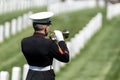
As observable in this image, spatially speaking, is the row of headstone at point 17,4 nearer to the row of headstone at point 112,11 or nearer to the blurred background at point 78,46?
the blurred background at point 78,46

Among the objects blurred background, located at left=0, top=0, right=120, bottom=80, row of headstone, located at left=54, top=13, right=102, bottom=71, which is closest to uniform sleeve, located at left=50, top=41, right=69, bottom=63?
blurred background, located at left=0, top=0, right=120, bottom=80

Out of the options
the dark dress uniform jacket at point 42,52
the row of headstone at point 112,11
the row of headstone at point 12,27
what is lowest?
the row of headstone at point 112,11

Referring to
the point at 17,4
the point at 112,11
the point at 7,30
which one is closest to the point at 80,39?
the point at 7,30

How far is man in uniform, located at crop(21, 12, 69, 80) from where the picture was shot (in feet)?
23.8

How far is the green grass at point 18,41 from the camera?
16.9 metres

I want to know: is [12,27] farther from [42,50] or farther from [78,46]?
[42,50]

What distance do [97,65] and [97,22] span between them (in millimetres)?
10273

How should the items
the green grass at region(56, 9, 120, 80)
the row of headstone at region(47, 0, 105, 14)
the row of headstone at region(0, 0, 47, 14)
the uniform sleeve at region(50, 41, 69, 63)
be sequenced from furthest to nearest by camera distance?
the row of headstone at region(47, 0, 105, 14)
the row of headstone at region(0, 0, 47, 14)
the green grass at region(56, 9, 120, 80)
the uniform sleeve at region(50, 41, 69, 63)

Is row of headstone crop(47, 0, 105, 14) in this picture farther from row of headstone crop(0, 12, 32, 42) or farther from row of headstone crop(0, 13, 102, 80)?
row of headstone crop(0, 12, 32, 42)

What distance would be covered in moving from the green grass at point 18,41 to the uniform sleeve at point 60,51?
834 centimetres

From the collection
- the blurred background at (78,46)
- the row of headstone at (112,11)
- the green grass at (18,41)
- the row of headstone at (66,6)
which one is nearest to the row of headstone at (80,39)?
the blurred background at (78,46)

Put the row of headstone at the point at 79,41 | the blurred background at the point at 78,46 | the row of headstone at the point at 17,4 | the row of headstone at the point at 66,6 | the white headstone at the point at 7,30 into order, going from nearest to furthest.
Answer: the blurred background at the point at 78,46 → the row of headstone at the point at 79,41 → the white headstone at the point at 7,30 → the row of headstone at the point at 17,4 → the row of headstone at the point at 66,6

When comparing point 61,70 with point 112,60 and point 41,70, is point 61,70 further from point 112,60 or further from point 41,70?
point 41,70

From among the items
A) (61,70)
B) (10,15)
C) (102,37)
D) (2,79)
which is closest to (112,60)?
(61,70)
